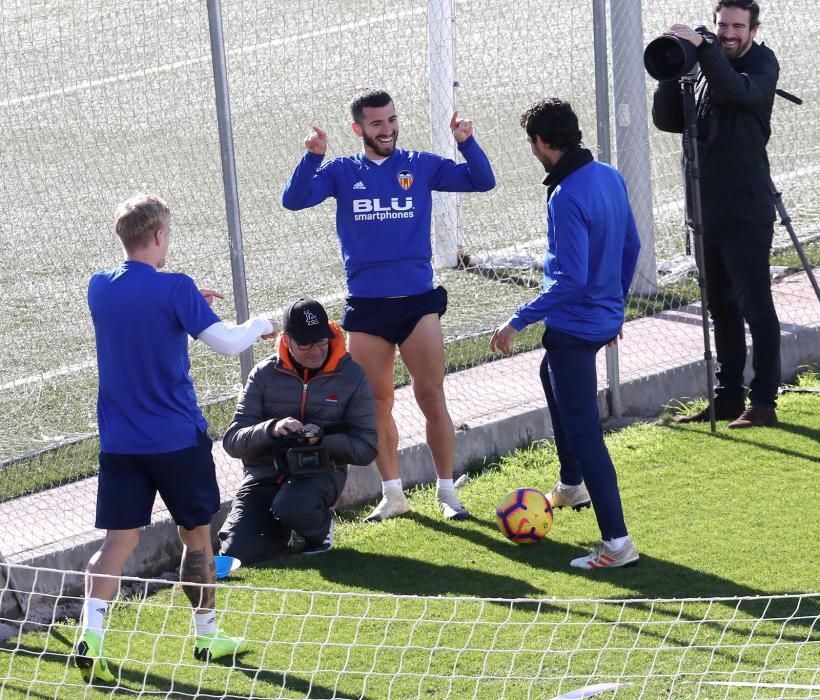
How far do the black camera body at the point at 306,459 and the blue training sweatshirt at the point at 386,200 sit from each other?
2.51ft

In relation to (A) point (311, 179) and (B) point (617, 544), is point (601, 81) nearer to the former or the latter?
(A) point (311, 179)

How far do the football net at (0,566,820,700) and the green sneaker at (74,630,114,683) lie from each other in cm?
5

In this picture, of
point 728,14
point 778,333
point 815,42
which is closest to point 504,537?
point 778,333

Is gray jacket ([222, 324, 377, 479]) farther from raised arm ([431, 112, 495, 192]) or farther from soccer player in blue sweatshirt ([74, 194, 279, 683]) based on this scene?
soccer player in blue sweatshirt ([74, 194, 279, 683])

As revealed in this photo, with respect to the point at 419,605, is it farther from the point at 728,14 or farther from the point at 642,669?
the point at 728,14

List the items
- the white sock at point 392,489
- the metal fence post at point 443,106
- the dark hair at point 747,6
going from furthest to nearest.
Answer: the metal fence post at point 443,106 → the dark hair at point 747,6 → the white sock at point 392,489

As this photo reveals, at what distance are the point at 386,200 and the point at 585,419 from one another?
52.6 inches

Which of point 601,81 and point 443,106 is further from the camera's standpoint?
point 443,106

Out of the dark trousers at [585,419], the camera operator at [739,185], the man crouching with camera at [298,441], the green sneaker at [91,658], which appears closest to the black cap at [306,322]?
the man crouching with camera at [298,441]

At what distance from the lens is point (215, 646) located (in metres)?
5.06

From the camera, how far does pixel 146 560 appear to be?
6.02m

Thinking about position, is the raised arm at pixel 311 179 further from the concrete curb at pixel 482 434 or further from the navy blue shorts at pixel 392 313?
the concrete curb at pixel 482 434

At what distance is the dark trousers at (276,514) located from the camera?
19.8 feet

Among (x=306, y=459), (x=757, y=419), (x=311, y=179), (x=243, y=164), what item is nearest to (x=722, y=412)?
(x=757, y=419)
